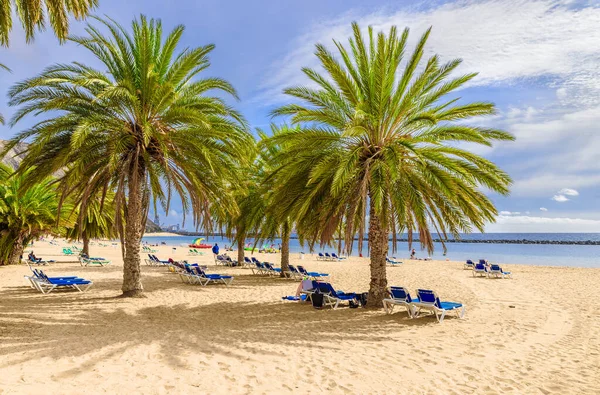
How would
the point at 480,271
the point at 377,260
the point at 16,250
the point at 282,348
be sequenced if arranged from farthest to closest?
the point at 16,250, the point at 480,271, the point at 377,260, the point at 282,348

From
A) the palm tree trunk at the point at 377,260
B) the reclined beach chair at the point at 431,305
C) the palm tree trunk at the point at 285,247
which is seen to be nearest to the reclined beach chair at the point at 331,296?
the palm tree trunk at the point at 377,260

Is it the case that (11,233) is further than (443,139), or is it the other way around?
(11,233)

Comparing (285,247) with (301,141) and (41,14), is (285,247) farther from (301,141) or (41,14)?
(41,14)

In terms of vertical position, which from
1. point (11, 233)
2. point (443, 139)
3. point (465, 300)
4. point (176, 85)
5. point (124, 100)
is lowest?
point (465, 300)

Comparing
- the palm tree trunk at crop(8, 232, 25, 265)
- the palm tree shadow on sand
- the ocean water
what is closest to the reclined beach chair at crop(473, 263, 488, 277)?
the ocean water

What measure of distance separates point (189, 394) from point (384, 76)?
8.63 metres

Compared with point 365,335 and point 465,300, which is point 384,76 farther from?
point 465,300

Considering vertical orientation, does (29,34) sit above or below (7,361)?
above

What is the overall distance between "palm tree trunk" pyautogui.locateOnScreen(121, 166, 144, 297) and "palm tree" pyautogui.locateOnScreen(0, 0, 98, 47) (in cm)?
529

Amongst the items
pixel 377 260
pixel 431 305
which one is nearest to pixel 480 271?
pixel 377 260

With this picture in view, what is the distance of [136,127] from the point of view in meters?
12.5

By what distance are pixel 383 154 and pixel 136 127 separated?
25.6ft

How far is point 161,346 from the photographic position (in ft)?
24.3

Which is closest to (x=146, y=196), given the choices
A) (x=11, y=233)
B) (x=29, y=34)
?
(x=29, y=34)
